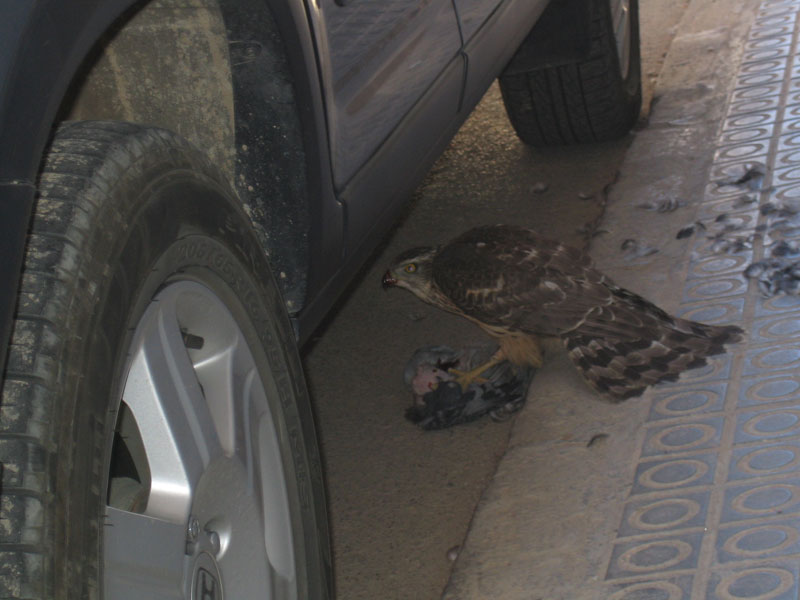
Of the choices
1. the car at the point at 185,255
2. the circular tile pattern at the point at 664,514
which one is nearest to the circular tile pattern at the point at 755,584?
the circular tile pattern at the point at 664,514

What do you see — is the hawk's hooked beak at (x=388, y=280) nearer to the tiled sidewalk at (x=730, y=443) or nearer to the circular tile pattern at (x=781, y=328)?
the tiled sidewalk at (x=730, y=443)

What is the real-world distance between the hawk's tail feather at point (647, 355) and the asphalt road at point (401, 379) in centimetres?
36

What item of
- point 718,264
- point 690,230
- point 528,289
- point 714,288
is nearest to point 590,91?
point 690,230

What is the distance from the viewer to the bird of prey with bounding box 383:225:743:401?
11.0ft

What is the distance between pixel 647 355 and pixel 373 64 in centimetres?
149

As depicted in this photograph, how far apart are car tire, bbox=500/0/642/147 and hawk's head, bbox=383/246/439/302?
1436 mm

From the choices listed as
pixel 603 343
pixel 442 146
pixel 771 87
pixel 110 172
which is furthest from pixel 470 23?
pixel 771 87

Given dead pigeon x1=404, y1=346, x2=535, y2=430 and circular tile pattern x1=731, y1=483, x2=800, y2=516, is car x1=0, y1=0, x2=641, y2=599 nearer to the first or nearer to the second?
dead pigeon x1=404, y1=346, x2=535, y2=430

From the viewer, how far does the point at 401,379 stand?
149 inches

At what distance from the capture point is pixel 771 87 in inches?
209

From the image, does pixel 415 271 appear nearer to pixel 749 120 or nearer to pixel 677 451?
pixel 677 451

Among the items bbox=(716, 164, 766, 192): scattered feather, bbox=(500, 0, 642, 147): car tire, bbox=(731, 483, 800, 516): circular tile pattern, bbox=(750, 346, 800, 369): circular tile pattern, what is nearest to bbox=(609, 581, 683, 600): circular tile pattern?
bbox=(731, 483, 800, 516): circular tile pattern

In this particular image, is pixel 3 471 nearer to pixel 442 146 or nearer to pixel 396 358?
pixel 442 146

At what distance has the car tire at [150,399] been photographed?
1.20 metres
